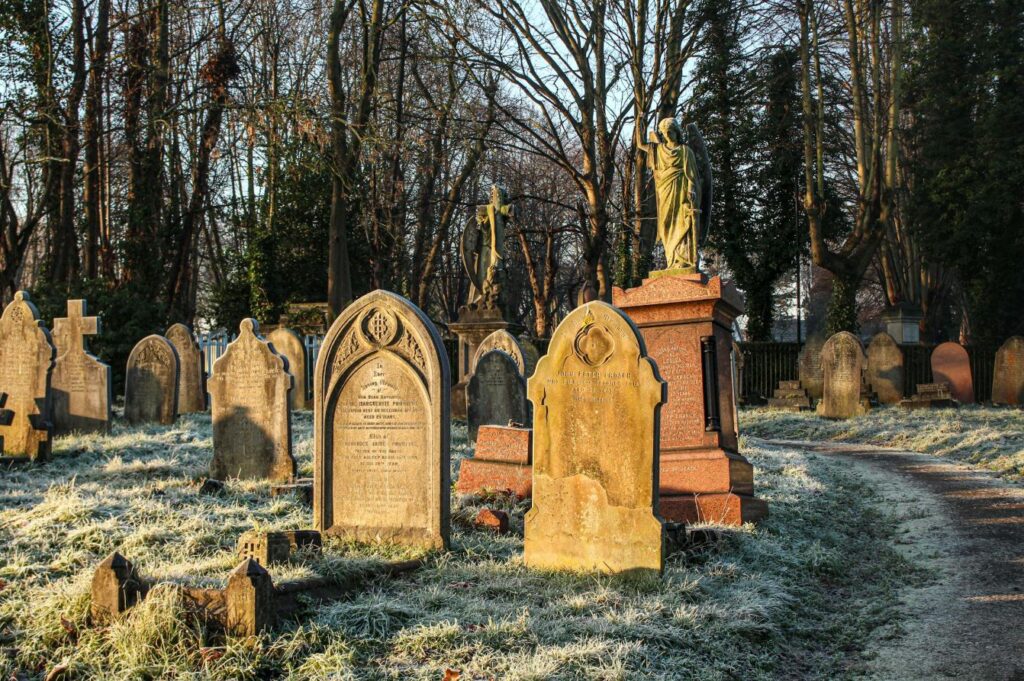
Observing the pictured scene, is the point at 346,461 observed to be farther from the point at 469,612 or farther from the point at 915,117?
the point at 915,117

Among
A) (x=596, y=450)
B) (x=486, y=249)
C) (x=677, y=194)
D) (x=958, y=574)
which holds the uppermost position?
(x=486, y=249)

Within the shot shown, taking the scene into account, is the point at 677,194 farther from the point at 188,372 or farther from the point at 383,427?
the point at 188,372

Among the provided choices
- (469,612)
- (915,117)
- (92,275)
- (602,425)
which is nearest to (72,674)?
(469,612)

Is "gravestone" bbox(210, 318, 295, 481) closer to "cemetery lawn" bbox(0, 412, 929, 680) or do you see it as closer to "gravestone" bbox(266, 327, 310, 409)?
"cemetery lawn" bbox(0, 412, 929, 680)

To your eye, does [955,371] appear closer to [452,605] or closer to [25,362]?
[25,362]

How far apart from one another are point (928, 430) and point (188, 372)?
40.6 ft

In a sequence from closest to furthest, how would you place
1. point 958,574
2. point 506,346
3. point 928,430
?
1. point 958,574
2. point 506,346
3. point 928,430

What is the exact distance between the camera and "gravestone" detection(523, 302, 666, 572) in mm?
6020

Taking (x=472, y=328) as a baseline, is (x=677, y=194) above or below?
above

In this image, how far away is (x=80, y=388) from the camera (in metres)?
12.7

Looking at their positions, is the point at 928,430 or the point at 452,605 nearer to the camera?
the point at 452,605

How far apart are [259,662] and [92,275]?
1803 centimetres

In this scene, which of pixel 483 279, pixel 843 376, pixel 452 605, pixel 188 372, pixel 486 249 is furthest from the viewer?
pixel 486 249

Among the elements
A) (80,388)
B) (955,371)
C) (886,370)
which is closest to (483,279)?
(80,388)
